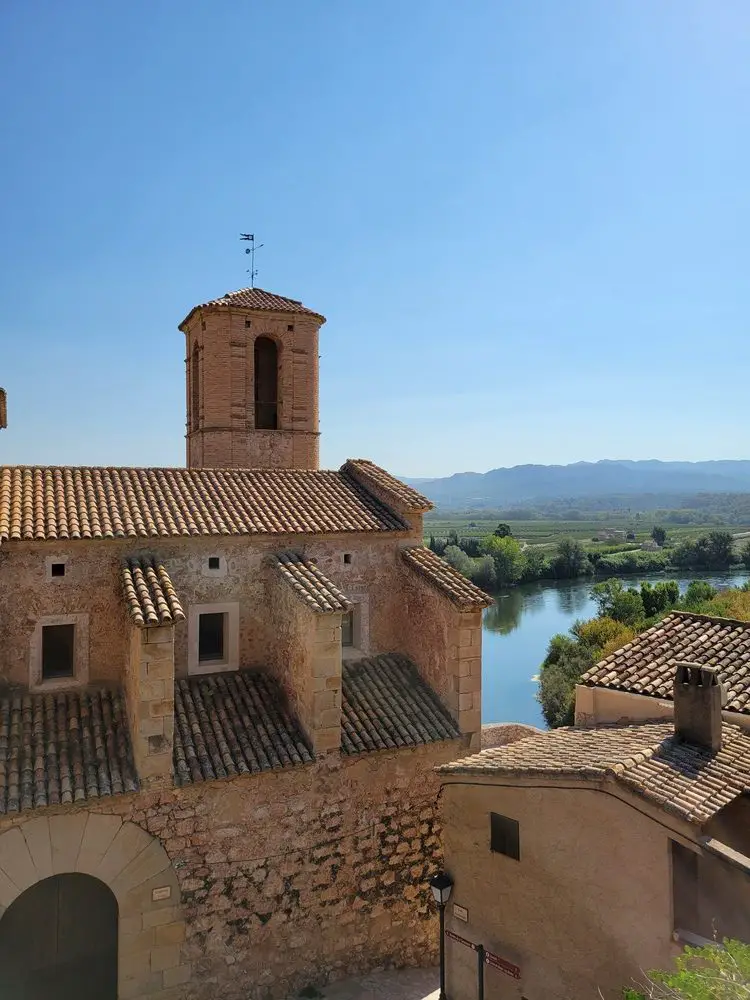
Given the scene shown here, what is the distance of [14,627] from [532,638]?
37.1 meters

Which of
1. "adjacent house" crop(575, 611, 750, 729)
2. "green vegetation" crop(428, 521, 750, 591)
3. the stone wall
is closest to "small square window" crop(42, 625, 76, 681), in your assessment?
the stone wall

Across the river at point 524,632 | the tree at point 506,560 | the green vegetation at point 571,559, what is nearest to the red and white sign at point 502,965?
the river at point 524,632

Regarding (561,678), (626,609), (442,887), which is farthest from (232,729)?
(626,609)

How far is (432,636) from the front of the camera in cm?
1065

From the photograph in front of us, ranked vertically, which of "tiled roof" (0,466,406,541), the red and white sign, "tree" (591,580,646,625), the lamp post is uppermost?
"tiled roof" (0,466,406,541)

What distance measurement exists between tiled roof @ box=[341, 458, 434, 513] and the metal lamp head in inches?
204

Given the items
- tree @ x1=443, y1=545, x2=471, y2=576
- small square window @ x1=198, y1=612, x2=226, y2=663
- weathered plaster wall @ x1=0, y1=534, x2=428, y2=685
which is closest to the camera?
weathered plaster wall @ x1=0, y1=534, x2=428, y2=685

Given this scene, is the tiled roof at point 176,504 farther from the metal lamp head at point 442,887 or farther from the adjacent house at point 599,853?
the metal lamp head at point 442,887

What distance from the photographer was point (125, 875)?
25.9ft

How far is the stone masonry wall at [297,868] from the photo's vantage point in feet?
26.7

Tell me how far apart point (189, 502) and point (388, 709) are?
13.8 feet

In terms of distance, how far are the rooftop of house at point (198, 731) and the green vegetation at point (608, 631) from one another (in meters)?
13.3

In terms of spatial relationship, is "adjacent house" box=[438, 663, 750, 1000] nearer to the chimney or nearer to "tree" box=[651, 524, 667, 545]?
the chimney

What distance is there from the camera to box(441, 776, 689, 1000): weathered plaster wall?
630 centimetres
